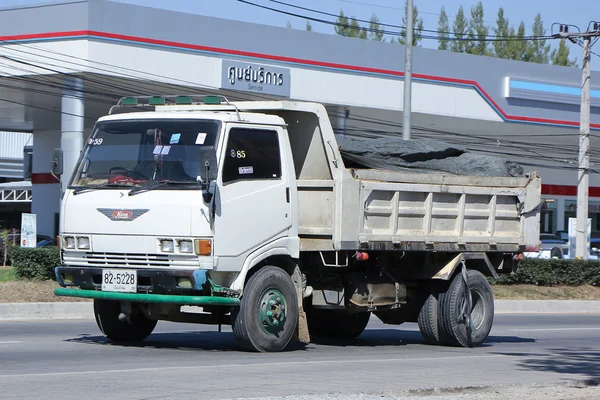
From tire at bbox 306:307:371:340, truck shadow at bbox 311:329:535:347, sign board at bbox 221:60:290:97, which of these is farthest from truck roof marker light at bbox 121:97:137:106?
sign board at bbox 221:60:290:97

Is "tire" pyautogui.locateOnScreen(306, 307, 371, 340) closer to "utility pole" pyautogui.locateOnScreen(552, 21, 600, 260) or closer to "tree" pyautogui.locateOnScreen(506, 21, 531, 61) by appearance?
"utility pole" pyautogui.locateOnScreen(552, 21, 600, 260)

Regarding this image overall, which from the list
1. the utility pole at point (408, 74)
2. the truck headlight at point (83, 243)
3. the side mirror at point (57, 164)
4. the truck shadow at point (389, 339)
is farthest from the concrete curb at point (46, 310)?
the utility pole at point (408, 74)

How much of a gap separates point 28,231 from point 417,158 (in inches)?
491

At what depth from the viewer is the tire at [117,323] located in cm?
1241

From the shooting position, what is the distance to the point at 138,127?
11812 mm

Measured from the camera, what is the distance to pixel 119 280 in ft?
36.9

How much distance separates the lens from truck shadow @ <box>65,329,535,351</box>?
1271cm

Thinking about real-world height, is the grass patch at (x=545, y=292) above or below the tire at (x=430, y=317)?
below

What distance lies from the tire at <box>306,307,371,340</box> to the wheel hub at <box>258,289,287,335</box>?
2.59 m

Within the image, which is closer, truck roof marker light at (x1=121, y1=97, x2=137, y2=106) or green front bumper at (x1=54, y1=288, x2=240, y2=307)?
green front bumper at (x1=54, y1=288, x2=240, y2=307)

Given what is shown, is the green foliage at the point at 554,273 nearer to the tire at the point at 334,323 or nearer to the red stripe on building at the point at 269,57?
the red stripe on building at the point at 269,57

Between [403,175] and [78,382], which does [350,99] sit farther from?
[78,382]

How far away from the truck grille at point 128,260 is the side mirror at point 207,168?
0.69 metres

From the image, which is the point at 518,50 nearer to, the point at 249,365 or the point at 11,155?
the point at 11,155
